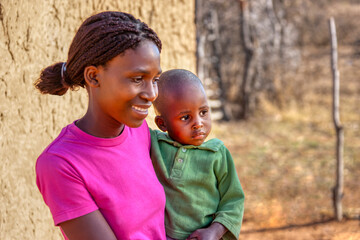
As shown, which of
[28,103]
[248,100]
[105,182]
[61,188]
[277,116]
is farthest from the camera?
[248,100]

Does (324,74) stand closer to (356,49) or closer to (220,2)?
(356,49)

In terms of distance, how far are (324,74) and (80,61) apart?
12.7m

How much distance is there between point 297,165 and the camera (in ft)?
22.9

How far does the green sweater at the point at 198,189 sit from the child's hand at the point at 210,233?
0.02 metres

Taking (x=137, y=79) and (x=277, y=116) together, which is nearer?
(x=137, y=79)

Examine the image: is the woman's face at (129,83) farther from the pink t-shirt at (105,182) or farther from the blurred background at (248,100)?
the blurred background at (248,100)

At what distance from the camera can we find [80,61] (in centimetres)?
133

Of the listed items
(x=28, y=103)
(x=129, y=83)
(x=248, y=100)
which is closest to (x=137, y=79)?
(x=129, y=83)

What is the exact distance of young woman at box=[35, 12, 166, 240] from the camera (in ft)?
4.09

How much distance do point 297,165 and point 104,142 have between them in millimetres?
5995

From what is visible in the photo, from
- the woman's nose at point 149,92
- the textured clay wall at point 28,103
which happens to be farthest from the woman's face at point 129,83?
the textured clay wall at point 28,103

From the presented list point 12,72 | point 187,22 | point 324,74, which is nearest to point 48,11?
point 12,72

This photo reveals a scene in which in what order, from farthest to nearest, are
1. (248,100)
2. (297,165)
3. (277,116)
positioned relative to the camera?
1. (248,100)
2. (277,116)
3. (297,165)

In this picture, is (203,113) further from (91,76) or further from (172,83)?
(91,76)
